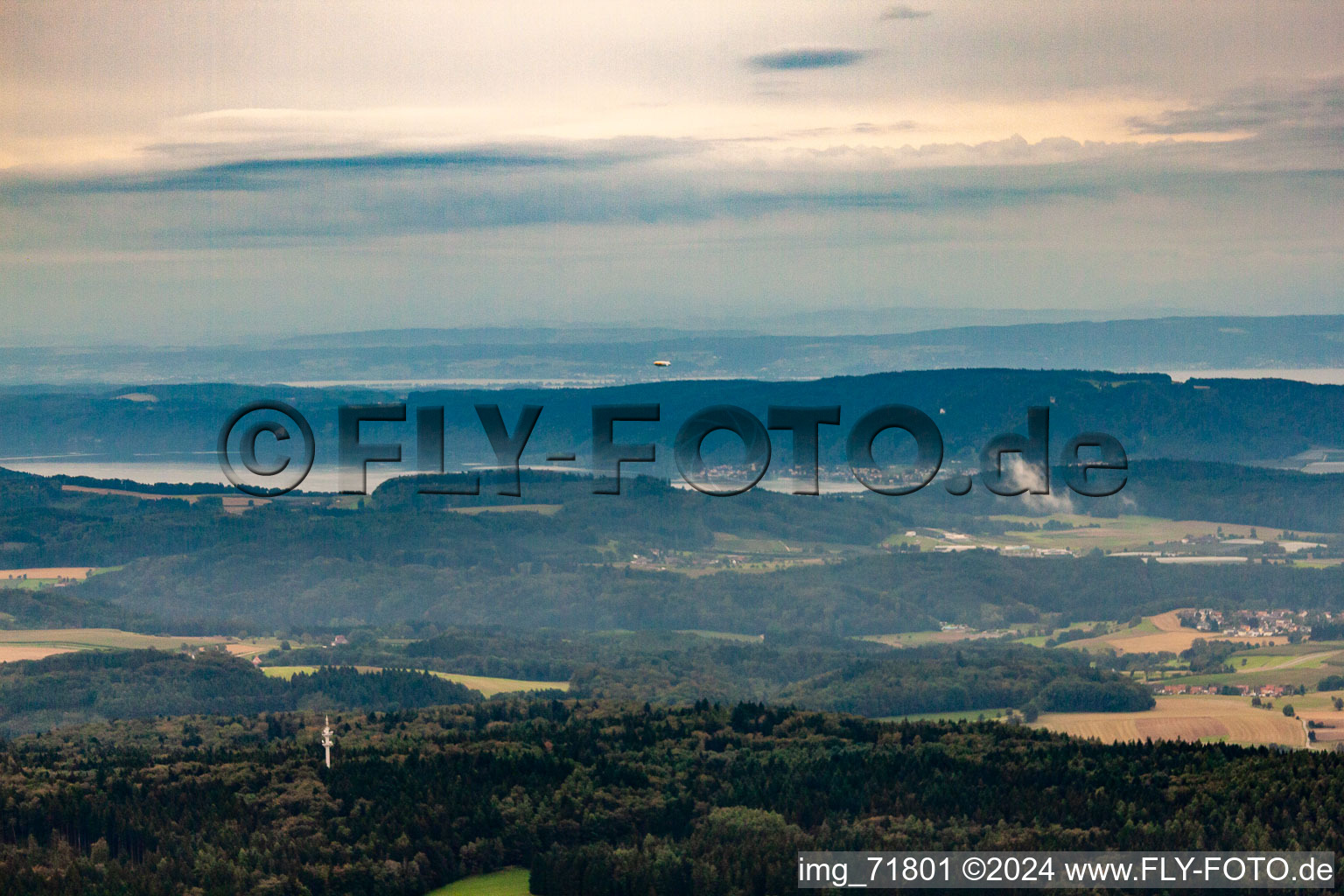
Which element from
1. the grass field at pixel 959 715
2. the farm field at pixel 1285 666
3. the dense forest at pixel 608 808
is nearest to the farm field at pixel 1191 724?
the grass field at pixel 959 715

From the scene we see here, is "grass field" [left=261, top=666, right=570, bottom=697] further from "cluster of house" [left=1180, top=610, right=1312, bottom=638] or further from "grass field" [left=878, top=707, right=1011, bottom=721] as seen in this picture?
"cluster of house" [left=1180, top=610, right=1312, bottom=638]

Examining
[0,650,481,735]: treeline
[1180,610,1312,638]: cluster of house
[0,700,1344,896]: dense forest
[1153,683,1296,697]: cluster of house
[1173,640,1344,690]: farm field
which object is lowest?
[0,650,481,735]: treeline

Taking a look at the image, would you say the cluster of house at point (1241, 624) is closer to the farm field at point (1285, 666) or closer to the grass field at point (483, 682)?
the farm field at point (1285, 666)

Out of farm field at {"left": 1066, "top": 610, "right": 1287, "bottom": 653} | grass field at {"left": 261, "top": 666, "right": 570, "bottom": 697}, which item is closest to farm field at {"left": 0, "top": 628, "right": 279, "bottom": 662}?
grass field at {"left": 261, "top": 666, "right": 570, "bottom": 697}

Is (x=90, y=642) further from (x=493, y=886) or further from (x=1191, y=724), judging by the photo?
(x=493, y=886)

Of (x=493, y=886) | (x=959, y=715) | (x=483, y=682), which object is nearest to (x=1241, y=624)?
(x=959, y=715)
